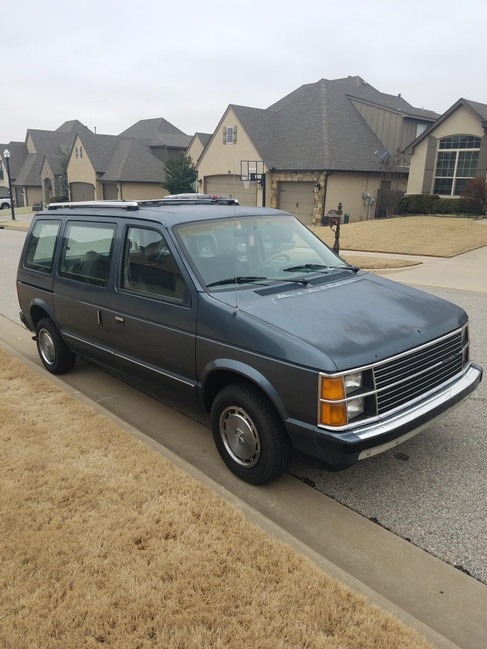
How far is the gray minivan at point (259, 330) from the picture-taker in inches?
127

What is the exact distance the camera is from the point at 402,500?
3570 mm

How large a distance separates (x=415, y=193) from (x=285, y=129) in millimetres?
10455

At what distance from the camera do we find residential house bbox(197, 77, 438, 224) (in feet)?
98.8

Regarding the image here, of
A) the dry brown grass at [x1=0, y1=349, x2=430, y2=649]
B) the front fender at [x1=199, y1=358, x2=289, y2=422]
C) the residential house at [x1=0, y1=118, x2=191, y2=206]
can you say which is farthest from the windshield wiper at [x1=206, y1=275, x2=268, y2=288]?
the residential house at [x1=0, y1=118, x2=191, y2=206]

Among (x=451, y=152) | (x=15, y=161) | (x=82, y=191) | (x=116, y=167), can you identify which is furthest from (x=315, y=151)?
(x=15, y=161)

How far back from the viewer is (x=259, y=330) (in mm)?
3406

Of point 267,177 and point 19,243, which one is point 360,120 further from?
point 19,243

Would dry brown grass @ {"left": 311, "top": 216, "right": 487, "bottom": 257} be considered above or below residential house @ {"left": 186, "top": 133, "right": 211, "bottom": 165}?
below

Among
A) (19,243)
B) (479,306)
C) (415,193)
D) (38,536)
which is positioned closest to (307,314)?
(38,536)

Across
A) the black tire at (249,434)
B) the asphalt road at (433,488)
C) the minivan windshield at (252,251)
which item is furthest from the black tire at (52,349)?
the black tire at (249,434)

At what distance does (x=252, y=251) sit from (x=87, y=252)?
70.2 inches

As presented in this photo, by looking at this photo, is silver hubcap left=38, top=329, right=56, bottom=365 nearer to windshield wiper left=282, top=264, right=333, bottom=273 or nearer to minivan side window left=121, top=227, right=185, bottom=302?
minivan side window left=121, top=227, right=185, bottom=302

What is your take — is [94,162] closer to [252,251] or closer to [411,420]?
[252,251]

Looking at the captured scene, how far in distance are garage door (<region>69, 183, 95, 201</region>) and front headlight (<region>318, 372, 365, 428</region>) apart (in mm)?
45808
